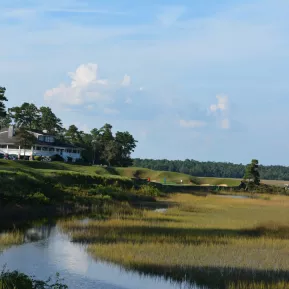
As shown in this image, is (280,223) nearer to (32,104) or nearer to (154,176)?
(154,176)

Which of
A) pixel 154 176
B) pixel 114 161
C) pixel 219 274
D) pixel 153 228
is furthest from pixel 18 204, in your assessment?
pixel 114 161

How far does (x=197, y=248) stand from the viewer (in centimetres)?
2825

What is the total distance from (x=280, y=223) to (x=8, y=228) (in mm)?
20786

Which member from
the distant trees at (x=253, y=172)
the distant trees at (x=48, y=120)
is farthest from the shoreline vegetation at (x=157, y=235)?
the distant trees at (x=48, y=120)

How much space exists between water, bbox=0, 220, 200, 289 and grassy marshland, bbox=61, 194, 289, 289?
0.72 m

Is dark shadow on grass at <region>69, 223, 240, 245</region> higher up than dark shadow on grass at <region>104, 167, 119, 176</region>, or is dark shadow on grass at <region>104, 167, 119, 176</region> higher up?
dark shadow on grass at <region>104, 167, 119, 176</region>

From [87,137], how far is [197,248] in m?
130

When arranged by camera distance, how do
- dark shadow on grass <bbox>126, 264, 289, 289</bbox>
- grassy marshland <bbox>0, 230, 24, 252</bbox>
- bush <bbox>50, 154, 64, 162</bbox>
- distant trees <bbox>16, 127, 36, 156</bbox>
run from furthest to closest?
bush <bbox>50, 154, 64, 162</bbox> → distant trees <bbox>16, 127, 36, 156</bbox> → grassy marshland <bbox>0, 230, 24, 252</bbox> → dark shadow on grass <bbox>126, 264, 289, 289</bbox>

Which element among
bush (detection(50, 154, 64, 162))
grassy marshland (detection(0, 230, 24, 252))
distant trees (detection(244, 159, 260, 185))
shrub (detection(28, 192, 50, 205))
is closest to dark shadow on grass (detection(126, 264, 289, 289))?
grassy marshland (detection(0, 230, 24, 252))

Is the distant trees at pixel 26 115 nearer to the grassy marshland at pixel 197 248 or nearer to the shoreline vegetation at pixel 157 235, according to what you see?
the shoreline vegetation at pixel 157 235

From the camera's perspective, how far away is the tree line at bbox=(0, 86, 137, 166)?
14100 centimetres

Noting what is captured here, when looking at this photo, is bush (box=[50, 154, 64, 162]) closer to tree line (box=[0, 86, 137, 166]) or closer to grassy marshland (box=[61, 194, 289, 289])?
tree line (box=[0, 86, 137, 166])

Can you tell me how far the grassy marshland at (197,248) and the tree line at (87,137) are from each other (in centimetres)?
9784

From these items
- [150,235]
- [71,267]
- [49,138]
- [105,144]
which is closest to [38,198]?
[150,235]
